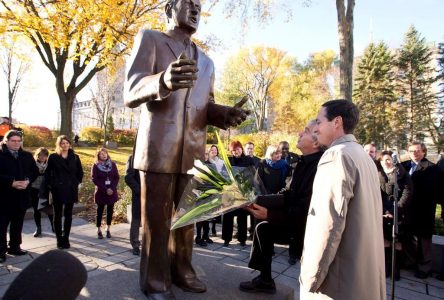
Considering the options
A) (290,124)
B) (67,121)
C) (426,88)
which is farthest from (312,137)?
(290,124)

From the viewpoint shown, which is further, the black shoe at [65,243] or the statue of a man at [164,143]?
the black shoe at [65,243]

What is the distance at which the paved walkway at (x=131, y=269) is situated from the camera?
9.08ft

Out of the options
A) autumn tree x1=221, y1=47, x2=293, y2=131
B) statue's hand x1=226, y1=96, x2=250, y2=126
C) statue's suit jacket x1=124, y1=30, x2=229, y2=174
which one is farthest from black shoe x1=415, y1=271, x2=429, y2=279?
autumn tree x1=221, y1=47, x2=293, y2=131

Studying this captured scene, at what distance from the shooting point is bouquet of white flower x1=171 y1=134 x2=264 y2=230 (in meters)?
2.28

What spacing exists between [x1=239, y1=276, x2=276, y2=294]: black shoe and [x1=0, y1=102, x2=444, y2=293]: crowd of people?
1 centimetres

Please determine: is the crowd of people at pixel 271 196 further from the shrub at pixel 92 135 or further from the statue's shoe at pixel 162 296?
the shrub at pixel 92 135

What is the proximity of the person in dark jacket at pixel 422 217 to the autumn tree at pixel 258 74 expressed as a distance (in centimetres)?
3542

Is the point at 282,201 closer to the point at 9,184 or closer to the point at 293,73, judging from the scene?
the point at 9,184

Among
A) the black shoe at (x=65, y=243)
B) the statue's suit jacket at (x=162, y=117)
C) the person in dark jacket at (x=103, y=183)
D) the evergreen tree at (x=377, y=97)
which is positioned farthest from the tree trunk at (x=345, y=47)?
the evergreen tree at (x=377, y=97)

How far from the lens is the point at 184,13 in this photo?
2.66m

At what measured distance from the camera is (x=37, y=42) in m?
12.9

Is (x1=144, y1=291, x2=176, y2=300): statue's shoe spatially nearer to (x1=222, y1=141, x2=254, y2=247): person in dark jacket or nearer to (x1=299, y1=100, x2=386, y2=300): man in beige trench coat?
(x1=299, y1=100, x2=386, y2=300): man in beige trench coat

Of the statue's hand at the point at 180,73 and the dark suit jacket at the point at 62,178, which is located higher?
the statue's hand at the point at 180,73

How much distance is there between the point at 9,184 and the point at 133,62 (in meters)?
4.04
